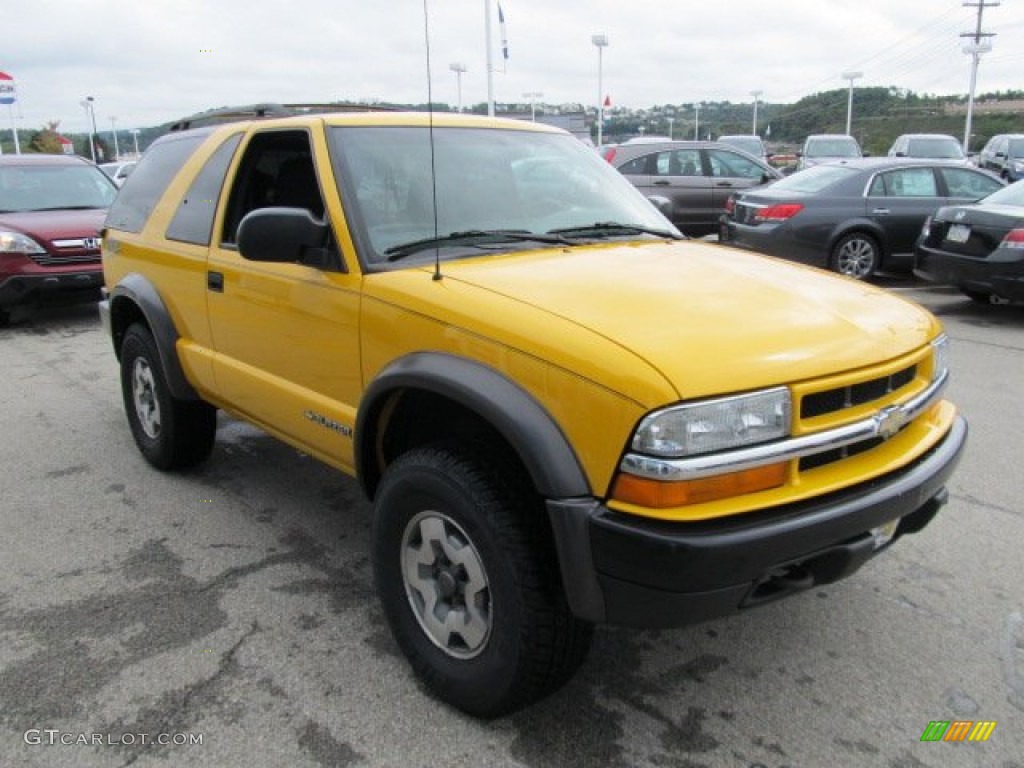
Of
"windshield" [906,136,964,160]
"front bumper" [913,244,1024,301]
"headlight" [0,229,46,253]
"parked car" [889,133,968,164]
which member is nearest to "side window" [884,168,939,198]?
"front bumper" [913,244,1024,301]

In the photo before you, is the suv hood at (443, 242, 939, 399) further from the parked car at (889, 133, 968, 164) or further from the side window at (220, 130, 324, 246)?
the parked car at (889, 133, 968, 164)

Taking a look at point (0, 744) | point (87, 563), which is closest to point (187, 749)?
point (0, 744)

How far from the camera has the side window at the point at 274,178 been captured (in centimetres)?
345

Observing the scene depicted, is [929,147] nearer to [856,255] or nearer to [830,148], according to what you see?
[830,148]

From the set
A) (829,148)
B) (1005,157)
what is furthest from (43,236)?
(1005,157)

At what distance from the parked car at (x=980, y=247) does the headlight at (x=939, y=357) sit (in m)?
6.05

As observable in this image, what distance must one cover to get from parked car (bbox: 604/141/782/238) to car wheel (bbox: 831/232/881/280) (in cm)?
337

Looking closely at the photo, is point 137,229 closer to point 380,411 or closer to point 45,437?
point 45,437

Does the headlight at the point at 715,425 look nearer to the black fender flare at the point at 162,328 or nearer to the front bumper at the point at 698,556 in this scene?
the front bumper at the point at 698,556

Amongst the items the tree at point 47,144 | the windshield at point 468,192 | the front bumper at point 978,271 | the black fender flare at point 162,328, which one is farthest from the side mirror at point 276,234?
the tree at point 47,144

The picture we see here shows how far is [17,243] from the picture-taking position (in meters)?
8.54

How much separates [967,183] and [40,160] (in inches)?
438

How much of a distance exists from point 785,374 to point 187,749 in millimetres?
1995

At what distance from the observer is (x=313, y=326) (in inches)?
125
